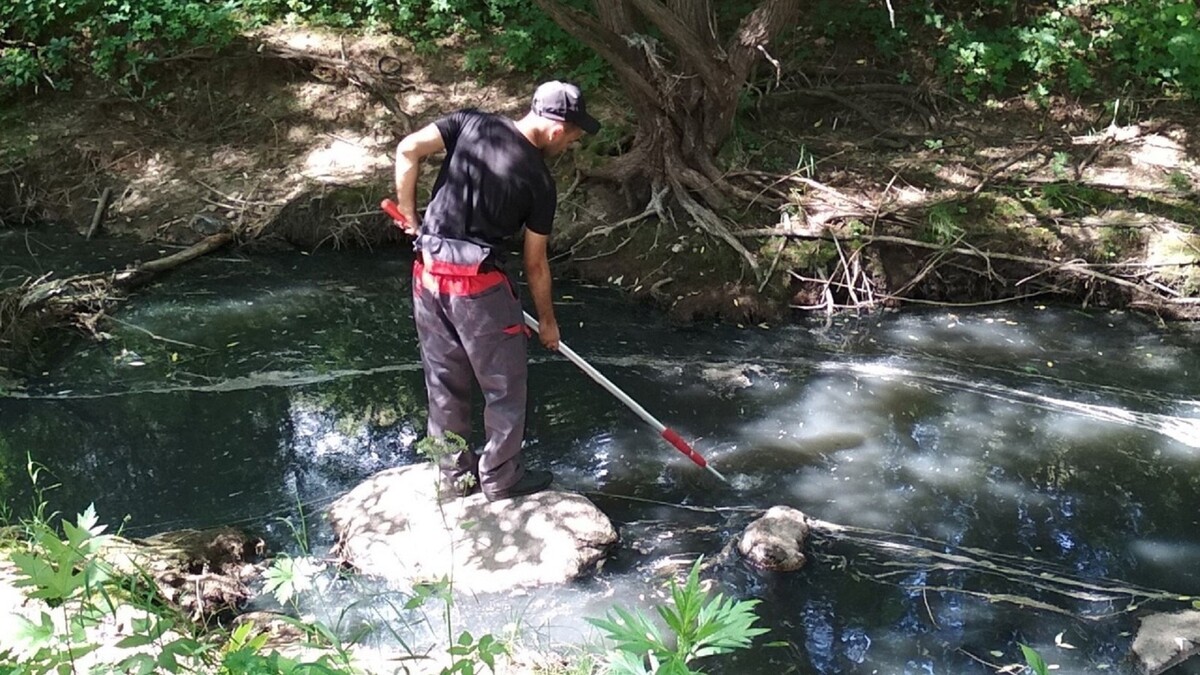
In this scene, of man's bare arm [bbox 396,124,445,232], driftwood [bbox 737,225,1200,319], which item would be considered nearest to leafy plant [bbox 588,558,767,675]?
man's bare arm [bbox 396,124,445,232]

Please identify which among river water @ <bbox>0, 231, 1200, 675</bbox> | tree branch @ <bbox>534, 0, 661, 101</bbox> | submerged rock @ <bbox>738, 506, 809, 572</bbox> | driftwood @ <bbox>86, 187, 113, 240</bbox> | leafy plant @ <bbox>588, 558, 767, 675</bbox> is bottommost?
driftwood @ <bbox>86, 187, 113, 240</bbox>

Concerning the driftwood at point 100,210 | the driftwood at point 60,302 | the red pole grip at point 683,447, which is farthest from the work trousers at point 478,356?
the driftwood at point 100,210

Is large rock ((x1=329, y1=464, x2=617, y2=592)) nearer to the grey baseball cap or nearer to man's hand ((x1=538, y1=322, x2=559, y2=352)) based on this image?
man's hand ((x1=538, y1=322, x2=559, y2=352))

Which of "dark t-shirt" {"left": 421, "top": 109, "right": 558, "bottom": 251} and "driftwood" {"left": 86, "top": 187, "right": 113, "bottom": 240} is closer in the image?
"dark t-shirt" {"left": 421, "top": 109, "right": 558, "bottom": 251}

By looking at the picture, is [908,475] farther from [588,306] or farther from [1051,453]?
[588,306]

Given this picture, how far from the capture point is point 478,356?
3529 mm

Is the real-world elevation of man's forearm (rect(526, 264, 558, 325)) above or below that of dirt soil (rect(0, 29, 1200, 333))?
above

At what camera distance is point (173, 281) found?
6613mm

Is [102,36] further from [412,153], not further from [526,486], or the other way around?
[526,486]

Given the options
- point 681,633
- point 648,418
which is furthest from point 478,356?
point 681,633

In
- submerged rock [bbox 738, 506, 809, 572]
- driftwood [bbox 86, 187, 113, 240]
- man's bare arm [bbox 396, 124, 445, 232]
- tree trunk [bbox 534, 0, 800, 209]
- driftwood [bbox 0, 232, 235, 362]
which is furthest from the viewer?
driftwood [bbox 86, 187, 113, 240]

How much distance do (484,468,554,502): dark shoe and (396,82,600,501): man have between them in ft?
0.70

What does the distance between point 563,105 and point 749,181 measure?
3.88 meters

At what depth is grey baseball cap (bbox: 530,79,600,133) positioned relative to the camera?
3244mm
